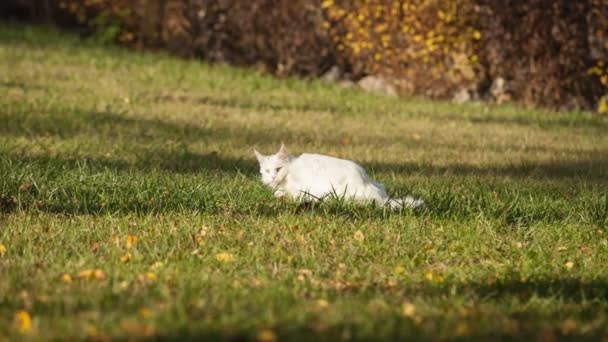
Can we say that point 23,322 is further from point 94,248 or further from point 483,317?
point 483,317

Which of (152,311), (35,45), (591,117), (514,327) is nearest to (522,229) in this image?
(514,327)

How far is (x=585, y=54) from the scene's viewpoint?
35.7 feet

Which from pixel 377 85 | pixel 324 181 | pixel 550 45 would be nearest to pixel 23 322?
pixel 324 181

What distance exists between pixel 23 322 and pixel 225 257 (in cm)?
133

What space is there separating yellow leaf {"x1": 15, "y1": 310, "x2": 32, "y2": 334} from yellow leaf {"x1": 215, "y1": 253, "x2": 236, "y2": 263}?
1.18 meters

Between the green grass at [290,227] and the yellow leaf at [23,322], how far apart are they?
0.10 ft

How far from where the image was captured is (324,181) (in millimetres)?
5516

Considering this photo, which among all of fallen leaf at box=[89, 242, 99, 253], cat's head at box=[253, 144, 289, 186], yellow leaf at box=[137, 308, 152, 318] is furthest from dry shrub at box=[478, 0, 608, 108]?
yellow leaf at box=[137, 308, 152, 318]

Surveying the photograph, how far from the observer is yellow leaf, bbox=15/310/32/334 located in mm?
2898

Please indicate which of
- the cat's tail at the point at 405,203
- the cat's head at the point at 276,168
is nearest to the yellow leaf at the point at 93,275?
the cat's tail at the point at 405,203

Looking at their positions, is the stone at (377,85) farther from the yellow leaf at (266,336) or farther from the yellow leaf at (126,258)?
the yellow leaf at (266,336)

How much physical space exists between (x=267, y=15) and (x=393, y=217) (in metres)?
8.07

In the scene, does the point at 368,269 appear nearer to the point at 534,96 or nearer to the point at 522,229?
the point at 522,229

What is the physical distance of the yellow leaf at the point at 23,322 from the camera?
2.90 metres
